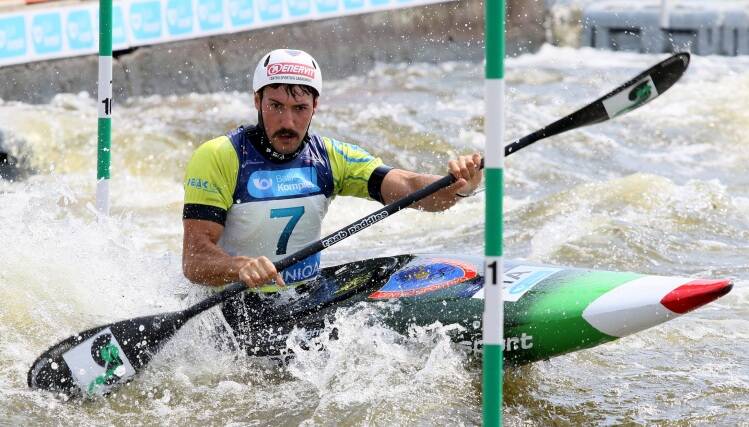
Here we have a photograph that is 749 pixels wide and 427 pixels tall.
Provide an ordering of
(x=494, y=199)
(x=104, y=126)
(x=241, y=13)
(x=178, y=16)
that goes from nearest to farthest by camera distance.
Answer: (x=494, y=199)
(x=104, y=126)
(x=178, y=16)
(x=241, y=13)

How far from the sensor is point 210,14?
39.0 feet

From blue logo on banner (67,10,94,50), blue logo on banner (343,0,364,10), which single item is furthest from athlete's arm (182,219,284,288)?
blue logo on banner (343,0,364,10)

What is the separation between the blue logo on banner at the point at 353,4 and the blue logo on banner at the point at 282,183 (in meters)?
8.85

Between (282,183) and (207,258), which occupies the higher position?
(282,183)

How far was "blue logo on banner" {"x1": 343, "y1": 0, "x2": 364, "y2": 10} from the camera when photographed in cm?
1329

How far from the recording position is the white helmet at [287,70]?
14.9 feet

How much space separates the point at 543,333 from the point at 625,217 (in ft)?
13.4

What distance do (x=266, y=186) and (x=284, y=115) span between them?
1.00ft

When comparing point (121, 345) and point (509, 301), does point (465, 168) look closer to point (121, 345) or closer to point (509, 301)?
point (509, 301)

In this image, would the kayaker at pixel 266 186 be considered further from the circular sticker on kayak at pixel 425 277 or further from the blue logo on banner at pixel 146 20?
the blue logo on banner at pixel 146 20

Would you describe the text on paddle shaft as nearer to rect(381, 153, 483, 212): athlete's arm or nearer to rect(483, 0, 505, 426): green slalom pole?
rect(381, 153, 483, 212): athlete's arm

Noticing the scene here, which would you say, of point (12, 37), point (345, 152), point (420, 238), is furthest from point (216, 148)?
point (12, 37)

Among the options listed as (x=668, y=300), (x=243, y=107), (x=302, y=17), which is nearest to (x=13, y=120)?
(x=243, y=107)

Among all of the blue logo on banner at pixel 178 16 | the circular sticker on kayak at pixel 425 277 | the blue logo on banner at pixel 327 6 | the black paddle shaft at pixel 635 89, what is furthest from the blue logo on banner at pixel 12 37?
the black paddle shaft at pixel 635 89
